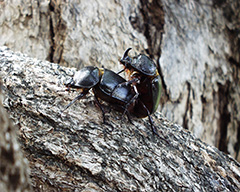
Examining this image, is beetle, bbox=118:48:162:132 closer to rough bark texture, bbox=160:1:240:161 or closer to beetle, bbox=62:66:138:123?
beetle, bbox=62:66:138:123

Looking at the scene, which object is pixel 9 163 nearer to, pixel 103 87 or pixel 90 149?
pixel 90 149

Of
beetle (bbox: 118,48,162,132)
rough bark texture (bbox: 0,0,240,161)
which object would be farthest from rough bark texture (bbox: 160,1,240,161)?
beetle (bbox: 118,48,162,132)

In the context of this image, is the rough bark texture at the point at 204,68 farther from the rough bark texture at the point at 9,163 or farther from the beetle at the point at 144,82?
the rough bark texture at the point at 9,163

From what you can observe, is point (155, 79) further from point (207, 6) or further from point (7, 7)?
point (207, 6)

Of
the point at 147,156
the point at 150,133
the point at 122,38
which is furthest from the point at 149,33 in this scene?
the point at 147,156

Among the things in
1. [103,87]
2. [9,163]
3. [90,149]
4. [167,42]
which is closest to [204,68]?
[167,42]

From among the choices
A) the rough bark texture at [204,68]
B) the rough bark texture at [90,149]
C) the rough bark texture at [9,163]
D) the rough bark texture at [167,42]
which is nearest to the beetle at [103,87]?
the rough bark texture at [90,149]
